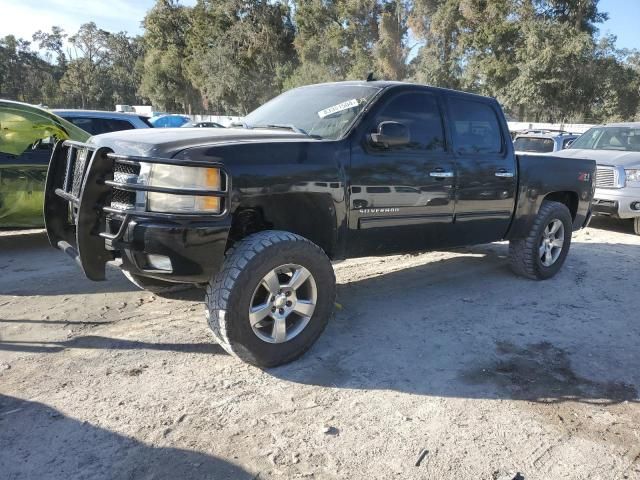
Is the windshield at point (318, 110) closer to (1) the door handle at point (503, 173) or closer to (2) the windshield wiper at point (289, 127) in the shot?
(2) the windshield wiper at point (289, 127)

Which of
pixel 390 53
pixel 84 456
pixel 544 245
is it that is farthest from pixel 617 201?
pixel 390 53

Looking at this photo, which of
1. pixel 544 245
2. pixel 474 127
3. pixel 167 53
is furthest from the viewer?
pixel 167 53

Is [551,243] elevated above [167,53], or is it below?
below

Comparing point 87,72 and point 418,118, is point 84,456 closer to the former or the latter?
point 418,118

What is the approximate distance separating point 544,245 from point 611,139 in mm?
5280

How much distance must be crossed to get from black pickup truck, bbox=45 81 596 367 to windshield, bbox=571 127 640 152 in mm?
5474

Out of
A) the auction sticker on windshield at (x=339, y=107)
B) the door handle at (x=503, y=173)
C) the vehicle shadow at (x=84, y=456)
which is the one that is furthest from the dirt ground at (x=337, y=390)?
the auction sticker on windshield at (x=339, y=107)

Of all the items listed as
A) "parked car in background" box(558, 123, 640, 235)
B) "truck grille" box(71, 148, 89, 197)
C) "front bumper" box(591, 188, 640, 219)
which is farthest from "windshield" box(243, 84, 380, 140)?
"parked car in background" box(558, 123, 640, 235)

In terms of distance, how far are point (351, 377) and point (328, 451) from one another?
0.79 meters

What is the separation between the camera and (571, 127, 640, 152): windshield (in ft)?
31.0

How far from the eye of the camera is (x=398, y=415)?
119 inches

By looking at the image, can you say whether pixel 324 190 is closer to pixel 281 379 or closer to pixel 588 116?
pixel 281 379

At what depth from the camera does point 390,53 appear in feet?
128

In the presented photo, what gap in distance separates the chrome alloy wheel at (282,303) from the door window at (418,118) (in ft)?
4.35
